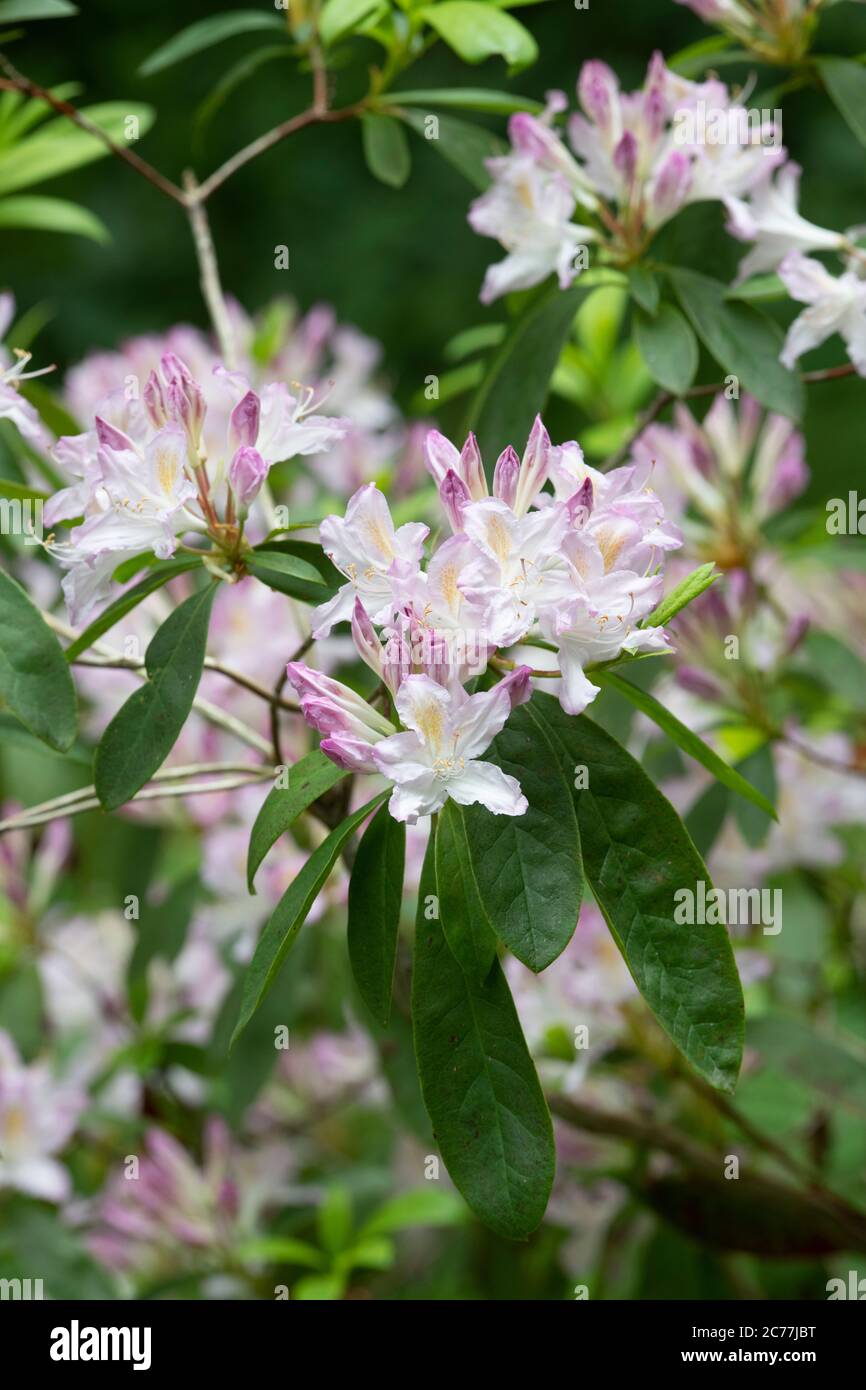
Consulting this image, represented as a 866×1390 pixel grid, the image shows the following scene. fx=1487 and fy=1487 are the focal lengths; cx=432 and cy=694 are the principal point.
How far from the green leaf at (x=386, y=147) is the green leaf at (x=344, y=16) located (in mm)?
87

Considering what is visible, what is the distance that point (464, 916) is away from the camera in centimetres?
67

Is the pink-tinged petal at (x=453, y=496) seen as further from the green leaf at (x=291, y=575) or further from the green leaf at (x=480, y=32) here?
the green leaf at (x=480, y=32)

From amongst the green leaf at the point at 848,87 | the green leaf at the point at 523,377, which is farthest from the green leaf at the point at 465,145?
the green leaf at the point at 848,87

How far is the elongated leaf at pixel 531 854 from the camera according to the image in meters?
0.63

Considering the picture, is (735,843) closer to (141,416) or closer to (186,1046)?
(186,1046)

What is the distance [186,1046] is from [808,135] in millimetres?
2743

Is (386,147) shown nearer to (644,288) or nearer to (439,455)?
(644,288)

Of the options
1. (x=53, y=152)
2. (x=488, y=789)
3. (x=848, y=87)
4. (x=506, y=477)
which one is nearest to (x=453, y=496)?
(x=506, y=477)

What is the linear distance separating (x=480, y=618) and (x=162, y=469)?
19 centimetres

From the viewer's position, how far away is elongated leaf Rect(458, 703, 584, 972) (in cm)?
63

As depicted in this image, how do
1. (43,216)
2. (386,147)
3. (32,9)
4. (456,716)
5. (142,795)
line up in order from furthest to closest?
(43,216), (386,147), (32,9), (142,795), (456,716)

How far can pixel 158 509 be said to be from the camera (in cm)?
73

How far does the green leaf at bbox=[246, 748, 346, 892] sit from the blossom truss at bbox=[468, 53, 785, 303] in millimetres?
403

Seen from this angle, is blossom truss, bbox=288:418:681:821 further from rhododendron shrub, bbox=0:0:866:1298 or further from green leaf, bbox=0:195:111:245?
green leaf, bbox=0:195:111:245
